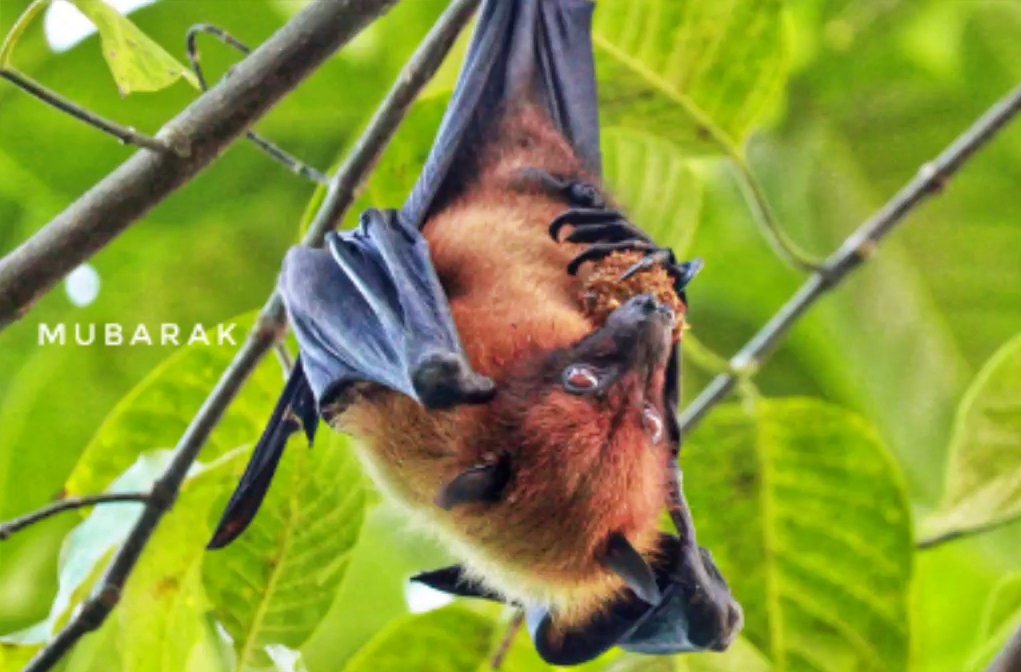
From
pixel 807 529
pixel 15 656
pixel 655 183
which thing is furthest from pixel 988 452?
pixel 15 656

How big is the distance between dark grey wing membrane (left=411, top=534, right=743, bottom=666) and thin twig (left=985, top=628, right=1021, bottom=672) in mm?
185

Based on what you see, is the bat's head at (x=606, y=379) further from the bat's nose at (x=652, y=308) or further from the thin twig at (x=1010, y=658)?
the thin twig at (x=1010, y=658)

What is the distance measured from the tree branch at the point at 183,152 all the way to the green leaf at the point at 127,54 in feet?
0.20

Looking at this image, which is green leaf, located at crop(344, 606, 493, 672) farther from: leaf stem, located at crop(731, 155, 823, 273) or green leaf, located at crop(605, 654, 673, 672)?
leaf stem, located at crop(731, 155, 823, 273)

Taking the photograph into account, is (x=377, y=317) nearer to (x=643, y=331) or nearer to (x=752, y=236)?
(x=643, y=331)

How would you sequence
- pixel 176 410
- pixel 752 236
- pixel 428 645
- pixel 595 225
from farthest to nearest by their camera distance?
pixel 752 236
pixel 176 410
pixel 428 645
pixel 595 225

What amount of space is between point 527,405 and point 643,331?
10 cm

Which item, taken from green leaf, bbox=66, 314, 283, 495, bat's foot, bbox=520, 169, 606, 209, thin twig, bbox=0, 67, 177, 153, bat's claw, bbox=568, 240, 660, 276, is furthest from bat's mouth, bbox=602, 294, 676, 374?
green leaf, bbox=66, 314, 283, 495

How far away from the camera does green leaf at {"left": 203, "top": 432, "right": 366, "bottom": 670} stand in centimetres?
131

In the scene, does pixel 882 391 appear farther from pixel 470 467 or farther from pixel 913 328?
pixel 470 467

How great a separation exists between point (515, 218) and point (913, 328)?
3.89 ft

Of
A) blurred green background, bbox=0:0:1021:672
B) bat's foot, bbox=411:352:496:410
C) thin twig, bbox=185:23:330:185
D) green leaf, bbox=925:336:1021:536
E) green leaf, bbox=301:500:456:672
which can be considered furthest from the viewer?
blurred green background, bbox=0:0:1021:672

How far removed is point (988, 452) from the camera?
1394 millimetres

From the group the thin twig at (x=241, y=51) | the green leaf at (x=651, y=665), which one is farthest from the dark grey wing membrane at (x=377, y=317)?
the green leaf at (x=651, y=665)
